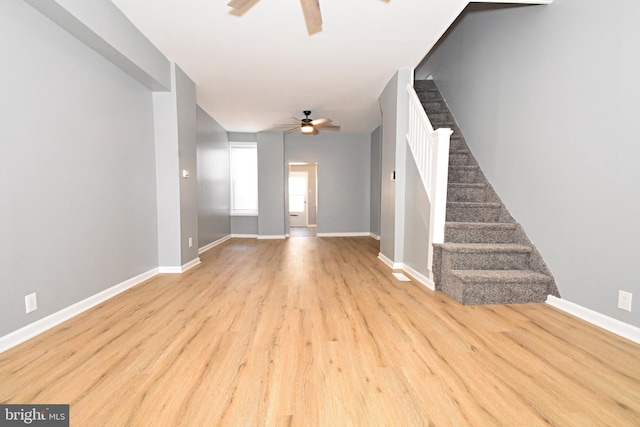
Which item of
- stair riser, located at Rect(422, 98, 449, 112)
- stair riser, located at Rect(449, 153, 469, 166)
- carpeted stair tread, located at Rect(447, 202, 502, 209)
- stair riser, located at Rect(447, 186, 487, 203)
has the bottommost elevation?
carpeted stair tread, located at Rect(447, 202, 502, 209)

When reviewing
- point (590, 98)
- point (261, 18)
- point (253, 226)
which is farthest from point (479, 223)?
point (253, 226)

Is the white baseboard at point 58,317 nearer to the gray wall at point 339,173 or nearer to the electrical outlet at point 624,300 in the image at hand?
the electrical outlet at point 624,300

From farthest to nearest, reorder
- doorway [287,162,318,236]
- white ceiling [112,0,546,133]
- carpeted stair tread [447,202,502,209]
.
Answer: doorway [287,162,318,236] → carpeted stair tread [447,202,502,209] → white ceiling [112,0,546,133]

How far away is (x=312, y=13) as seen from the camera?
2156mm

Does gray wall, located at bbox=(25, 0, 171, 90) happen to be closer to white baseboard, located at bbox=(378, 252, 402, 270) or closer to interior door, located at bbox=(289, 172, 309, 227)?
white baseboard, located at bbox=(378, 252, 402, 270)

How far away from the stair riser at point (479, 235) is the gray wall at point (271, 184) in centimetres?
457

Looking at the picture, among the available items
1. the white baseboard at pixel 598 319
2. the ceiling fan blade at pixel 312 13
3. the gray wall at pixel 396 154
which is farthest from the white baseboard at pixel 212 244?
the white baseboard at pixel 598 319

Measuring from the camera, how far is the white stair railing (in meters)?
2.74

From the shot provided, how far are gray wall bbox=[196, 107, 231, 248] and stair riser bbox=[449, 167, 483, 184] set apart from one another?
4331 millimetres

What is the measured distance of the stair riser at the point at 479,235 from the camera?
297 centimetres

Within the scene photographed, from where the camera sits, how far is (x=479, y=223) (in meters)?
3.04

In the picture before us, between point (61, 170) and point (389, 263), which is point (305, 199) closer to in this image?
point (389, 263)

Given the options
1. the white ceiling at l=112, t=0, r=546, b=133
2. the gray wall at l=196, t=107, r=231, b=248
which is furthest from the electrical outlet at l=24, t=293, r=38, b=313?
the gray wall at l=196, t=107, r=231, b=248

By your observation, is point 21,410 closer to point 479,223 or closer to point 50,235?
point 50,235
